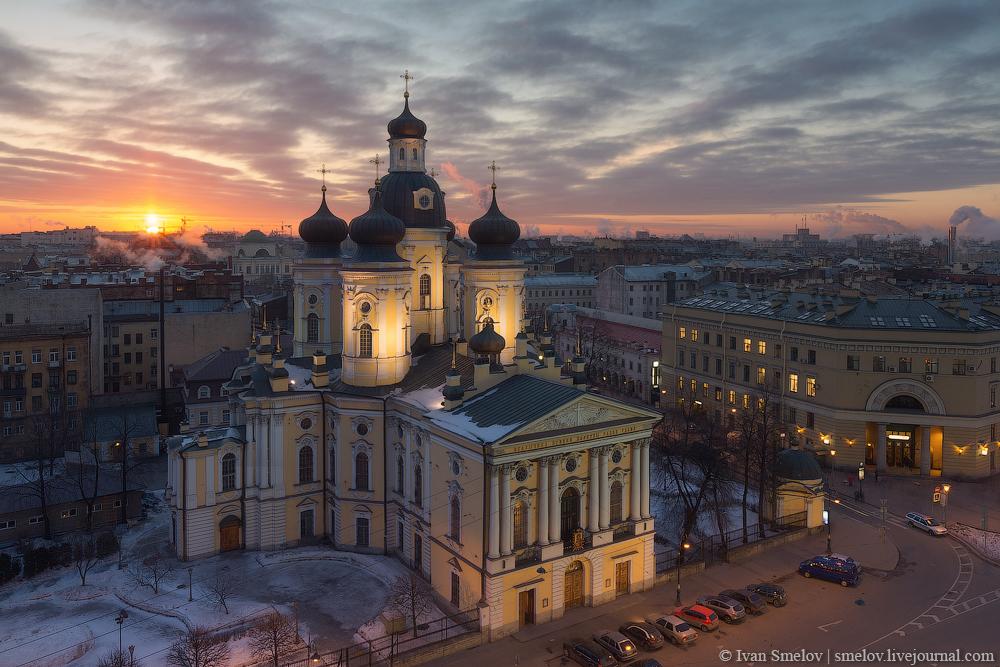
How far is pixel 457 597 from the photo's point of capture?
30.2 m

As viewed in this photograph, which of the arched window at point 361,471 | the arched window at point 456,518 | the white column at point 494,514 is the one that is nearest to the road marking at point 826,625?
the white column at point 494,514

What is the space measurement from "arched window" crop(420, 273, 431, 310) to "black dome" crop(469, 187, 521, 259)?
9.94 feet

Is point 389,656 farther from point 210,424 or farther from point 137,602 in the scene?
point 210,424

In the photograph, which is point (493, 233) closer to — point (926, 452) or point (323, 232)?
point (323, 232)

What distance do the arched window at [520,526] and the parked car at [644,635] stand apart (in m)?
4.92

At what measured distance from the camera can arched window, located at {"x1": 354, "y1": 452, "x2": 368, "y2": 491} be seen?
119 feet

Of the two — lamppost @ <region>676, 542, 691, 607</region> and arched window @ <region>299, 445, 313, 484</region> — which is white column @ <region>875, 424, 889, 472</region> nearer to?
lamppost @ <region>676, 542, 691, 607</region>

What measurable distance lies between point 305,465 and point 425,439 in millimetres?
8227

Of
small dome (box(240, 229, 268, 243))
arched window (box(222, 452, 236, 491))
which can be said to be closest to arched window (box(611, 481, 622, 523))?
arched window (box(222, 452, 236, 491))

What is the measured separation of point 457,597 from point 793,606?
13741 millimetres

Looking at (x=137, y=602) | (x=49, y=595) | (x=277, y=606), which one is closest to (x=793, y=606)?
(x=277, y=606)

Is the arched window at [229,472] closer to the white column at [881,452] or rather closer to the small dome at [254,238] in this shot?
the white column at [881,452]

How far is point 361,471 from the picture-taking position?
36.4m

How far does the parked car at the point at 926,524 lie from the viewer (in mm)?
38188
